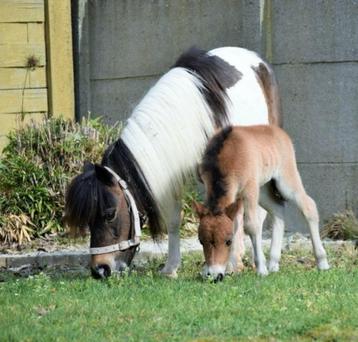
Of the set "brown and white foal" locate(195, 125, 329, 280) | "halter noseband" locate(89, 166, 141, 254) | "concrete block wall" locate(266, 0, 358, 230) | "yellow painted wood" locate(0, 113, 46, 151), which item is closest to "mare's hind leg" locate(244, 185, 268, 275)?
"brown and white foal" locate(195, 125, 329, 280)

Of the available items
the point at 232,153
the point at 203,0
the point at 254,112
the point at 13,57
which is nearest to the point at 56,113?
the point at 13,57

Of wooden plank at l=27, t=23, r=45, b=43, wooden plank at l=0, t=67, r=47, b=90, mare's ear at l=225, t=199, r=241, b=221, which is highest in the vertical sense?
wooden plank at l=27, t=23, r=45, b=43

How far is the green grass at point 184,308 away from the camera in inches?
230

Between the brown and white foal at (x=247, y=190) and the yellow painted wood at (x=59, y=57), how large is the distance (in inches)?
144

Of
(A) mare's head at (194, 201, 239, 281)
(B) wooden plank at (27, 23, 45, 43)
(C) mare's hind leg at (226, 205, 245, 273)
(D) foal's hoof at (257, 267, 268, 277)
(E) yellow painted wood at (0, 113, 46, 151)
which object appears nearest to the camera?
(A) mare's head at (194, 201, 239, 281)

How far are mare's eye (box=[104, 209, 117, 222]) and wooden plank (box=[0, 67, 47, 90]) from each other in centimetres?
386

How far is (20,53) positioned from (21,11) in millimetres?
412

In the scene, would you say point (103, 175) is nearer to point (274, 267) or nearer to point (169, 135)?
point (169, 135)

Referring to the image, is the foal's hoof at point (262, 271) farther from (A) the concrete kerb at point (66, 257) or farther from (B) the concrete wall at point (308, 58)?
(B) the concrete wall at point (308, 58)

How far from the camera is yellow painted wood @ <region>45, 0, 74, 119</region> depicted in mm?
11391

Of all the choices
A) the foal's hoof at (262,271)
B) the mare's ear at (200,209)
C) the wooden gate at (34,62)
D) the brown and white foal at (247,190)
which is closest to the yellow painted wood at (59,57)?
the wooden gate at (34,62)

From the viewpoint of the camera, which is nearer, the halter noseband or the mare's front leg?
the halter noseband

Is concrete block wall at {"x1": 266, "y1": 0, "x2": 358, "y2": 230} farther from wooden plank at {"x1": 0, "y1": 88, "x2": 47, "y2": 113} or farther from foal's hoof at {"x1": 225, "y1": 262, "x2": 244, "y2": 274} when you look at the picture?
wooden plank at {"x1": 0, "y1": 88, "x2": 47, "y2": 113}

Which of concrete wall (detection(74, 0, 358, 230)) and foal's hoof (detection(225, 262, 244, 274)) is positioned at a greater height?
concrete wall (detection(74, 0, 358, 230))
